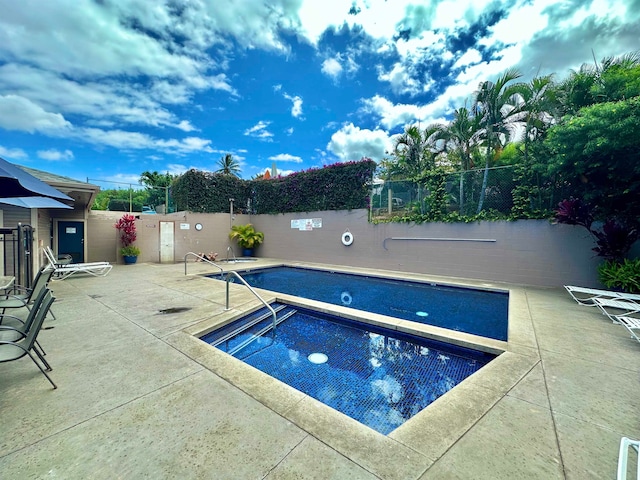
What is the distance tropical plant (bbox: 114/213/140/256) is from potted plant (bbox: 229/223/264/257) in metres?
4.01

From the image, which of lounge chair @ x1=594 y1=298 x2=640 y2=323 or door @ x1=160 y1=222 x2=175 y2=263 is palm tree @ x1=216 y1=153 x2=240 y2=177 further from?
lounge chair @ x1=594 y1=298 x2=640 y2=323

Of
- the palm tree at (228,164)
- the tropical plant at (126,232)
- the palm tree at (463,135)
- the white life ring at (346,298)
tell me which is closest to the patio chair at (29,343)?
the white life ring at (346,298)

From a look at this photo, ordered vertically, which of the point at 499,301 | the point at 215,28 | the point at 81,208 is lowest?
the point at 499,301

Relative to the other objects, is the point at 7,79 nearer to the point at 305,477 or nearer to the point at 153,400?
the point at 153,400

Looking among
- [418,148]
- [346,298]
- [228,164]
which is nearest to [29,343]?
[346,298]

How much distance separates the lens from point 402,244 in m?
9.52

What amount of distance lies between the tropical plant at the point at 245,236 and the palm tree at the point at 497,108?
10.2m

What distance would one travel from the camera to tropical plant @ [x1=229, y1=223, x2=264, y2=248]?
13469 millimetres

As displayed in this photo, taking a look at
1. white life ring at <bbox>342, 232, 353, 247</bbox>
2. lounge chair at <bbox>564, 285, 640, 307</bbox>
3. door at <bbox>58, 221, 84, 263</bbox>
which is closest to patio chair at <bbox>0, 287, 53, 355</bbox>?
lounge chair at <bbox>564, 285, 640, 307</bbox>

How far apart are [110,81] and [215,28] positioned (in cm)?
545

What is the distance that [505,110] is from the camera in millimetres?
9469

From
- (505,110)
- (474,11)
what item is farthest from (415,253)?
(474,11)

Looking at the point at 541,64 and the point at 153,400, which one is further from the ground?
the point at 541,64

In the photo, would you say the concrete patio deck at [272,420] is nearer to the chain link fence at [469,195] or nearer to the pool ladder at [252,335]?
the pool ladder at [252,335]
